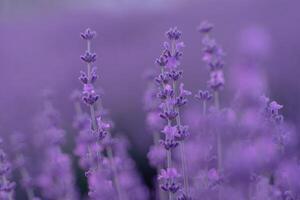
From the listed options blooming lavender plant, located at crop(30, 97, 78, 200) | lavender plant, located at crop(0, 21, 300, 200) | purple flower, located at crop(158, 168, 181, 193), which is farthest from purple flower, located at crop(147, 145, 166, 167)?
purple flower, located at crop(158, 168, 181, 193)

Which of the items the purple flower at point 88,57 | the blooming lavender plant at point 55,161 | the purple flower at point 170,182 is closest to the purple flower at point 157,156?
the blooming lavender plant at point 55,161

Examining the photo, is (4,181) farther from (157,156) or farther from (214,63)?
(214,63)

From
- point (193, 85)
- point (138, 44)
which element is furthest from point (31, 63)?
point (193, 85)

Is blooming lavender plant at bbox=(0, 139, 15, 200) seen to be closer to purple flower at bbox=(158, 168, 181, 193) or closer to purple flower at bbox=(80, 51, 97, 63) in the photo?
purple flower at bbox=(80, 51, 97, 63)

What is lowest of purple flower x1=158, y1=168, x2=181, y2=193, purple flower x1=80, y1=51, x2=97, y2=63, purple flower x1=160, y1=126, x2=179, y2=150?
purple flower x1=158, y1=168, x2=181, y2=193

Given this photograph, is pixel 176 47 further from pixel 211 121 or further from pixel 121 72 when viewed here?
pixel 121 72

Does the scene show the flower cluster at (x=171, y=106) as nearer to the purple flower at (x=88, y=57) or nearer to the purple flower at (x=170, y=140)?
the purple flower at (x=170, y=140)

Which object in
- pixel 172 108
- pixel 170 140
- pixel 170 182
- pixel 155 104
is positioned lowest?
pixel 170 182

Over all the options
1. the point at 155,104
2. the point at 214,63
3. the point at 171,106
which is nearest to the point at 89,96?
the point at 171,106

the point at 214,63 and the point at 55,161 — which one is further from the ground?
the point at 214,63
